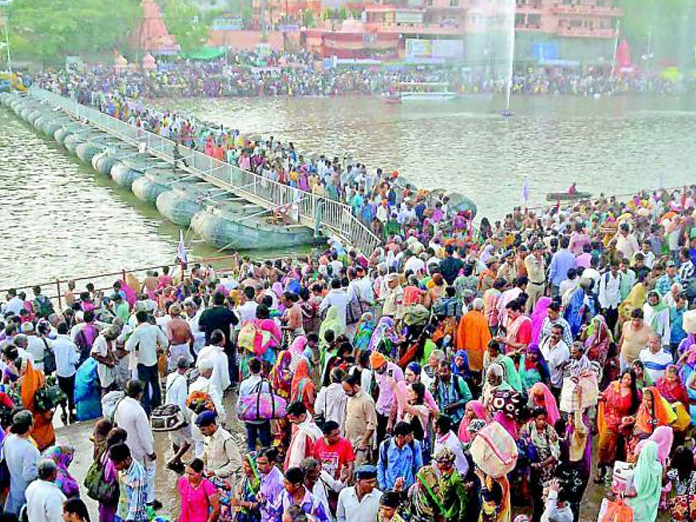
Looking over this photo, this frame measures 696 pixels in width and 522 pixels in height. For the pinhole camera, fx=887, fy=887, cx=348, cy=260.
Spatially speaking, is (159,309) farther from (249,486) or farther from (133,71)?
(133,71)

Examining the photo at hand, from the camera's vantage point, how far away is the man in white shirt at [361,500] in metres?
6.51

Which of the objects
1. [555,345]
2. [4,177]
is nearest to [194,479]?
[555,345]

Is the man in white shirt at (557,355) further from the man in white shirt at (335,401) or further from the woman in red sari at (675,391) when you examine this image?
the man in white shirt at (335,401)

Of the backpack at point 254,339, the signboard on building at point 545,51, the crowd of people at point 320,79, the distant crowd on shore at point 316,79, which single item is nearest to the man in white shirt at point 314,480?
the backpack at point 254,339

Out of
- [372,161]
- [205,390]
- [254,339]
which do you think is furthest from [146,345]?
[372,161]

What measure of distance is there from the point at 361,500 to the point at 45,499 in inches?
91.2

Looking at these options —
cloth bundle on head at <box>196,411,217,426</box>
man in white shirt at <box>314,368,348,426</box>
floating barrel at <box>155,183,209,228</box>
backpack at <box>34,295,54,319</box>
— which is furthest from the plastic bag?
floating barrel at <box>155,183,209,228</box>

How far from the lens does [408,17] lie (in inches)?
3280

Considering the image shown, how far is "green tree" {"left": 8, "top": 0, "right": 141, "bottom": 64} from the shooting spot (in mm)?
71875

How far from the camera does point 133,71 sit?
74312mm

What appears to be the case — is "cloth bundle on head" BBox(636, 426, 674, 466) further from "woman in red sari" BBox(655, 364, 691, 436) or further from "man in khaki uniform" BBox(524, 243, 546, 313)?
"man in khaki uniform" BBox(524, 243, 546, 313)

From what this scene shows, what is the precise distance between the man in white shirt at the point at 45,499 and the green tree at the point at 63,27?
71235 millimetres

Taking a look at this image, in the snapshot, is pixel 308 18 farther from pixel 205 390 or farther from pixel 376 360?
pixel 205 390

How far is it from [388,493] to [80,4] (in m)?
76.5
